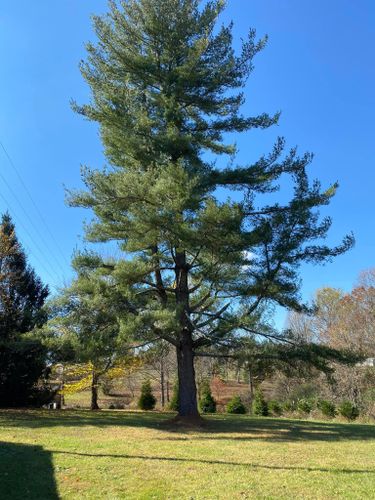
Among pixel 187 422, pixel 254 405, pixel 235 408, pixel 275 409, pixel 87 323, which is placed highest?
pixel 87 323

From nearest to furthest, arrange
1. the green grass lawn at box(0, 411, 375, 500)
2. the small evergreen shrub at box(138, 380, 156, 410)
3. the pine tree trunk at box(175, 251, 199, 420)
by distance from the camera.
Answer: the green grass lawn at box(0, 411, 375, 500)
the pine tree trunk at box(175, 251, 199, 420)
the small evergreen shrub at box(138, 380, 156, 410)

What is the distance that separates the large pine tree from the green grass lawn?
2.83 m

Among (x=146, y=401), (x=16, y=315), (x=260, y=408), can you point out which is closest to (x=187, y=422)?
(x=16, y=315)

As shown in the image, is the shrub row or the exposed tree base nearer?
the exposed tree base

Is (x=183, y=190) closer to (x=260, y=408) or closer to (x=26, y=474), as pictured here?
(x=26, y=474)

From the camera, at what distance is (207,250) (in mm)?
13125

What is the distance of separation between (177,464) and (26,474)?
228 cm

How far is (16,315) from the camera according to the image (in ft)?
64.3

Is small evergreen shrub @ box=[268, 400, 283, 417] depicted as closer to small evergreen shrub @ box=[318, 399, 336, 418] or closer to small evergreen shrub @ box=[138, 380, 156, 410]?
small evergreen shrub @ box=[318, 399, 336, 418]

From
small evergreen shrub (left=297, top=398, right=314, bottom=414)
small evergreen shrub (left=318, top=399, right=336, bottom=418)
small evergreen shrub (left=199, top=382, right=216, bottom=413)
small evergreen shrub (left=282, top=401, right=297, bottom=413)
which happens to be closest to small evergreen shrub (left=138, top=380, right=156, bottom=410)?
small evergreen shrub (left=199, top=382, right=216, bottom=413)

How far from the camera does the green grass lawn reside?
5.96 m

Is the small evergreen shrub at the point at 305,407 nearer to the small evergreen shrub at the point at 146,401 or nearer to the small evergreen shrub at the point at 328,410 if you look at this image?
the small evergreen shrub at the point at 328,410

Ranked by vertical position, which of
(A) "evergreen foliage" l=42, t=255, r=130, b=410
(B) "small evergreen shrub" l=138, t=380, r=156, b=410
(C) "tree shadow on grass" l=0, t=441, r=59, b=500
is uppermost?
(A) "evergreen foliage" l=42, t=255, r=130, b=410

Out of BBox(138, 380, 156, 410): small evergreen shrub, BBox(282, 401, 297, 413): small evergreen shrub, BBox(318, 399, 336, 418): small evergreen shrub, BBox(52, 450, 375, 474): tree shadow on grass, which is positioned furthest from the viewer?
BBox(138, 380, 156, 410): small evergreen shrub
